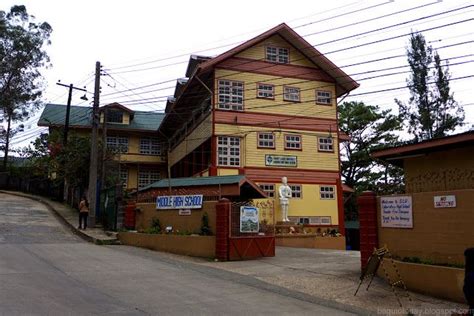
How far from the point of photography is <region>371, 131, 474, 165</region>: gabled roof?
11.7 metres

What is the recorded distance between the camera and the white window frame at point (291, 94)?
2933 cm

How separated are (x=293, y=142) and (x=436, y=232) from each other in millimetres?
18862

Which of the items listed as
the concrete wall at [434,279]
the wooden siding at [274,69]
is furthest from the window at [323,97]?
the concrete wall at [434,279]

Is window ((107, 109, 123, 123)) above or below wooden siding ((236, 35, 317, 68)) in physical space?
below

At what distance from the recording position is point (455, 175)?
11688 mm

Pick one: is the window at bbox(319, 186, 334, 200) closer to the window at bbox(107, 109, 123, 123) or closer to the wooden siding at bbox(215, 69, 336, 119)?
the wooden siding at bbox(215, 69, 336, 119)

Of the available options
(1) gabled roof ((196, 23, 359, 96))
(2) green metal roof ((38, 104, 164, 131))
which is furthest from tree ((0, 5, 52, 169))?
(1) gabled roof ((196, 23, 359, 96))

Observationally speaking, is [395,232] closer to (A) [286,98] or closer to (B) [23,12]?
(A) [286,98]

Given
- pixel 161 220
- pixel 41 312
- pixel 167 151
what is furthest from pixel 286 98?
pixel 41 312

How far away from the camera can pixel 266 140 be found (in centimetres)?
2850

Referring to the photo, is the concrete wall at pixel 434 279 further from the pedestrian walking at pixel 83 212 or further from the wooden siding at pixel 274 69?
the wooden siding at pixel 274 69

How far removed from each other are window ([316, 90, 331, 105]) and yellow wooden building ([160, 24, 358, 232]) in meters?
0.07

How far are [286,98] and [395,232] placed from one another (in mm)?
18609

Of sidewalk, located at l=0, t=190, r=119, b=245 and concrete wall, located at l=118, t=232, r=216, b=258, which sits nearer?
concrete wall, located at l=118, t=232, r=216, b=258
